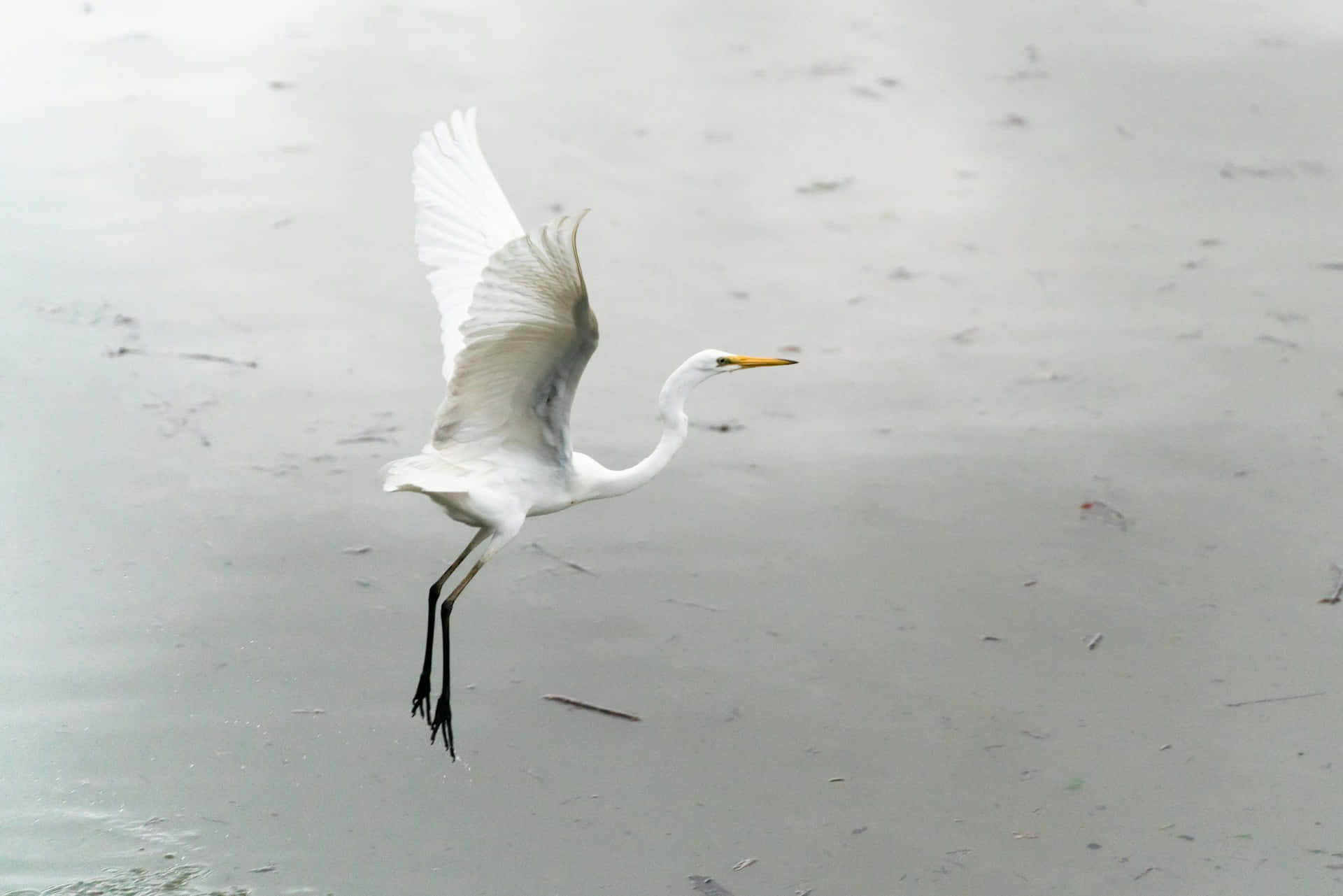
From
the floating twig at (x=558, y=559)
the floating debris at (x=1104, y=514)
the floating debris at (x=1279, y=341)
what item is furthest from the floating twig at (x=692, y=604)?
the floating debris at (x=1279, y=341)

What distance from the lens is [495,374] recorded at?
3.25m

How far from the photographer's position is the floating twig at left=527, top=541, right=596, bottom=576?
415cm

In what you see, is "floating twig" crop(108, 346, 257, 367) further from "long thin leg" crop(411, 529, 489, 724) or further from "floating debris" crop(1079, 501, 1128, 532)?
"floating debris" crop(1079, 501, 1128, 532)

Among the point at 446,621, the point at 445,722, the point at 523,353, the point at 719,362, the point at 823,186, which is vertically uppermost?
the point at 523,353

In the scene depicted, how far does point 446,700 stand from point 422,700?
0.66 feet

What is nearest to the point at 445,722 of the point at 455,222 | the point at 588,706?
the point at 588,706

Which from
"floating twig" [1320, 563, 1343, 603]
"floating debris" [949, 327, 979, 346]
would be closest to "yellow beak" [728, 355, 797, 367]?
"floating twig" [1320, 563, 1343, 603]

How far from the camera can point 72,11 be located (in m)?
7.21

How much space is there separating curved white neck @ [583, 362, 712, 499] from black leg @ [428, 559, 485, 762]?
346 mm

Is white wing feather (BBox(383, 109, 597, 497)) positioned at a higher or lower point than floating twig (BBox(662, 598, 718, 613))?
higher

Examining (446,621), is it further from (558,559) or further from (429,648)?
(558,559)

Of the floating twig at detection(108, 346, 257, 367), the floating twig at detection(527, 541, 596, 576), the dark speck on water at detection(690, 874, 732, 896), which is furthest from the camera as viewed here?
the floating twig at detection(108, 346, 257, 367)

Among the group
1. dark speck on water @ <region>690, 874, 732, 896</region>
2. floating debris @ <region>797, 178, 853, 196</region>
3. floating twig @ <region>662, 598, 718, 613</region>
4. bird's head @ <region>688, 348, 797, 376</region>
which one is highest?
bird's head @ <region>688, 348, 797, 376</region>

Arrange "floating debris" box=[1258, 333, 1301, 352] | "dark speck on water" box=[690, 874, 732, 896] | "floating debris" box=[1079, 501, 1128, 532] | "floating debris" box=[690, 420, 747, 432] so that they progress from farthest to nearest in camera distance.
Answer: "floating debris" box=[1258, 333, 1301, 352], "floating debris" box=[690, 420, 747, 432], "floating debris" box=[1079, 501, 1128, 532], "dark speck on water" box=[690, 874, 732, 896]
